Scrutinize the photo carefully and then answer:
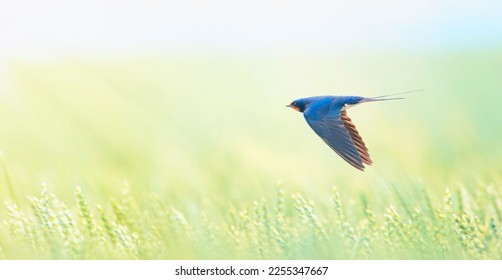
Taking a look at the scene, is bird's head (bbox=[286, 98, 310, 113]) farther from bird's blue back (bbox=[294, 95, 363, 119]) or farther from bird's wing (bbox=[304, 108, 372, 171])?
bird's wing (bbox=[304, 108, 372, 171])

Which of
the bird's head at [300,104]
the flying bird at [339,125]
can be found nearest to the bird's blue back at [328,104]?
the flying bird at [339,125]

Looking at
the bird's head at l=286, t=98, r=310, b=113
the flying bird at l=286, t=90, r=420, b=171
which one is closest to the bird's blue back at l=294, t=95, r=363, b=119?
the flying bird at l=286, t=90, r=420, b=171

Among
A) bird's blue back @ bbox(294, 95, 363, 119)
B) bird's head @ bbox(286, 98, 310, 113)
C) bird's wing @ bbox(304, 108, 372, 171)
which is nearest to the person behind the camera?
bird's wing @ bbox(304, 108, 372, 171)

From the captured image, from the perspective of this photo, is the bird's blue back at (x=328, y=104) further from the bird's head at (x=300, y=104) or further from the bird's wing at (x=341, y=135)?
the bird's head at (x=300, y=104)

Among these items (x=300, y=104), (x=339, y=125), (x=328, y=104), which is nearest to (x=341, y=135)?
(x=339, y=125)

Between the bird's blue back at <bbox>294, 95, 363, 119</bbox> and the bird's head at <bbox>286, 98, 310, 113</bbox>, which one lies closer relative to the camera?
the bird's blue back at <bbox>294, 95, 363, 119</bbox>
